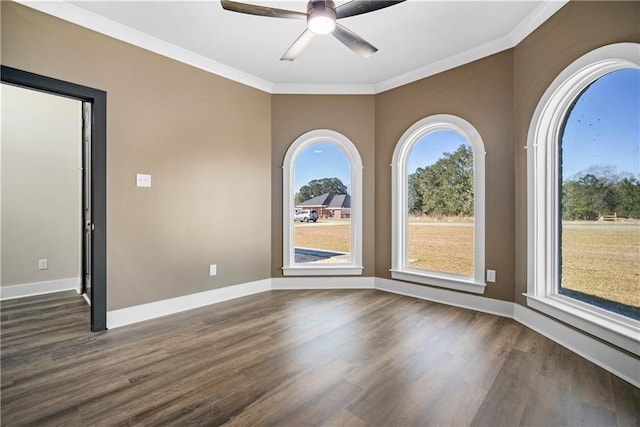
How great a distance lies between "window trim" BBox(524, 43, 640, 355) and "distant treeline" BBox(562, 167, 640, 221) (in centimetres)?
12

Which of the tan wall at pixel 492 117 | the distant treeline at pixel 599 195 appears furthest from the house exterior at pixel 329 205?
the distant treeline at pixel 599 195

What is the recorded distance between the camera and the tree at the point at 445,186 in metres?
3.60

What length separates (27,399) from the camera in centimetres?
179

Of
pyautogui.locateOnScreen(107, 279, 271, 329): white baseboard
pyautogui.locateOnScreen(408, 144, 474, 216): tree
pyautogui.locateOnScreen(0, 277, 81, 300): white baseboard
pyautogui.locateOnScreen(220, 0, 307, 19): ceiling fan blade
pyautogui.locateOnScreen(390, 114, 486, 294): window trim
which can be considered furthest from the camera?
pyautogui.locateOnScreen(0, 277, 81, 300): white baseboard

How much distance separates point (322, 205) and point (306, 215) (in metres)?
0.28

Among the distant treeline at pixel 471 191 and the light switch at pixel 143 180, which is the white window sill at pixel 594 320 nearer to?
the distant treeline at pixel 471 191

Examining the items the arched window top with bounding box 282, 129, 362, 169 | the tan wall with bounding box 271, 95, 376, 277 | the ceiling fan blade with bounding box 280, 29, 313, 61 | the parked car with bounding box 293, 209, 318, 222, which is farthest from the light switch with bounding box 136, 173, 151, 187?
the parked car with bounding box 293, 209, 318, 222

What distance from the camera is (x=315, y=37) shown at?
3.08m

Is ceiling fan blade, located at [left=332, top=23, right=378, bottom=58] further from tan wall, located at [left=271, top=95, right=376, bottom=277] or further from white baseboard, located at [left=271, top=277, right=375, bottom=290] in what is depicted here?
white baseboard, located at [left=271, top=277, right=375, bottom=290]

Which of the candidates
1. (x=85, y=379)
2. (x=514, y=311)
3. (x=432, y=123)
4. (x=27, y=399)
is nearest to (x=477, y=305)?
(x=514, y=311)

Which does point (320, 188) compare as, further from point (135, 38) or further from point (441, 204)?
point (135, 38)

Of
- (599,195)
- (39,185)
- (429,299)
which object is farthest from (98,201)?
(599,195)

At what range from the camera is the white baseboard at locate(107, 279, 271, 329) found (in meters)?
2.93

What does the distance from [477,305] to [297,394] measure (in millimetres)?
2427
